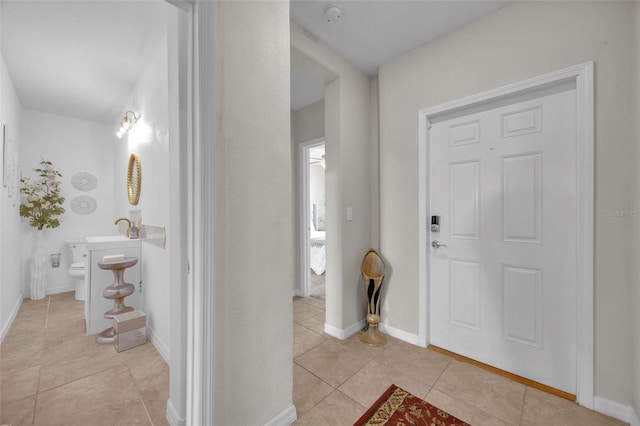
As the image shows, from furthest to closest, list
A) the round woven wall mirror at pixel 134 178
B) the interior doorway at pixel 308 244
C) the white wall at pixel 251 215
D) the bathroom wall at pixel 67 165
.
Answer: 1. the bathroom wall at pixel 67 165
2. the interior doorway at pixel 308 244
3. the round woven wall mirror at pixel 134 178
4. the white wall at pixel 251 215

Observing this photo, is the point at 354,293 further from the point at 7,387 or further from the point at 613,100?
the point at 7,387

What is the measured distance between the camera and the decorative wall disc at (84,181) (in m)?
3.97

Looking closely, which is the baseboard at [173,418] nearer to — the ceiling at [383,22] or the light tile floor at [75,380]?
the light tile floor at [75,380]

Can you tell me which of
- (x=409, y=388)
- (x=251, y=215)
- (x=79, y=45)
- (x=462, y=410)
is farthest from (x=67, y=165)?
(x=462, y=410)

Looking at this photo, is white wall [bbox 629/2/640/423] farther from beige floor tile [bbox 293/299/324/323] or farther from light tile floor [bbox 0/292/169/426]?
light tile floor [bbox 0/292/169/426]

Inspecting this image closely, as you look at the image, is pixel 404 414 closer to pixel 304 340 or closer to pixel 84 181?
pixel 304 340

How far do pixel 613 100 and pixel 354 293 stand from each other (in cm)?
219

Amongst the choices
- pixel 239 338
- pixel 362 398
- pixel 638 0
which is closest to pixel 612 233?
pixel 638 0

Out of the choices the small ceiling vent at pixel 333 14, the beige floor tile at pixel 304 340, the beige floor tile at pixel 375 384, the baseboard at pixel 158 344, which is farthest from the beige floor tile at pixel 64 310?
the small ceiling vent at pixel 333 14

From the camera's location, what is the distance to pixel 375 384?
1742 mm

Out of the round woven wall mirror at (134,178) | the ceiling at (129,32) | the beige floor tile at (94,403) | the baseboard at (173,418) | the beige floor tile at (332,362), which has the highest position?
the ceiling at (129,32)

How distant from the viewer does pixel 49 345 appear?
2.25 metres

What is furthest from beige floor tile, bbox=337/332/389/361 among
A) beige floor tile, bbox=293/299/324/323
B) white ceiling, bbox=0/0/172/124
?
white ceiling, bbox=0/0/172/124

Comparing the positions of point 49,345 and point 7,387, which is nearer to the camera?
point 7,387
